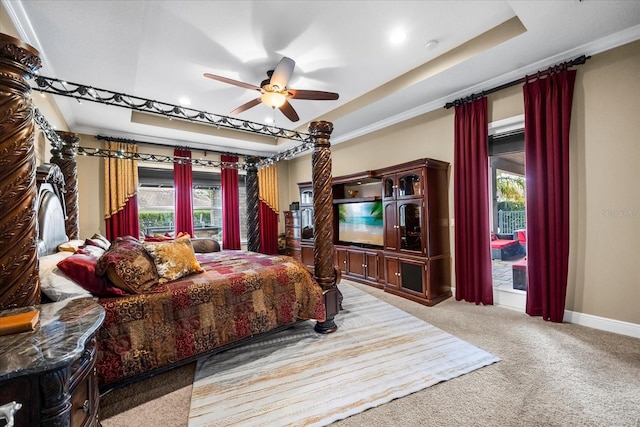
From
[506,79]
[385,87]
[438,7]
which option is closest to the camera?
[438,7]

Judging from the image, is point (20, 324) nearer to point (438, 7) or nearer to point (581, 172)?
point (438, 7)

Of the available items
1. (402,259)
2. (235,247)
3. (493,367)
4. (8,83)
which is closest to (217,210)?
(235,247)

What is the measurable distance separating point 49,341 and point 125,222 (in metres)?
4.64

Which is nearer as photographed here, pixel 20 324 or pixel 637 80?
pixel 20 324

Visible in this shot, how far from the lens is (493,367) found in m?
2.03

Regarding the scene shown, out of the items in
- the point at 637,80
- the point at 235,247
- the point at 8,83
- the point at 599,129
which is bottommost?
the point at 235,247

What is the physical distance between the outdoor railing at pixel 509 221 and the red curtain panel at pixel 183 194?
5535mm

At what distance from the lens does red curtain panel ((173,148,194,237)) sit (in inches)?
210

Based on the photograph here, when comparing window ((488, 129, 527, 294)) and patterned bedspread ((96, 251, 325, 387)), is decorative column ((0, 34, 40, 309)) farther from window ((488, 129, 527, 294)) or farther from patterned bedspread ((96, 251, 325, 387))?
window ((488, 129, 527, 294))

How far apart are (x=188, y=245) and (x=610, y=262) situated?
13.3 ft

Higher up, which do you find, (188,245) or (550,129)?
(550,129)

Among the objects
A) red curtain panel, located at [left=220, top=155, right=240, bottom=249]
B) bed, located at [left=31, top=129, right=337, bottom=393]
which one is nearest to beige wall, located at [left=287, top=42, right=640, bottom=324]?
bed, located at [left=31, top=129, right=337, bottom=393]

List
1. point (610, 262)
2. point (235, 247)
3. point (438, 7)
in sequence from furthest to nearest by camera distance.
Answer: point (235, 247)
point (610, 262)
point (438, 7)

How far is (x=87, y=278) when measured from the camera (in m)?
1.77
